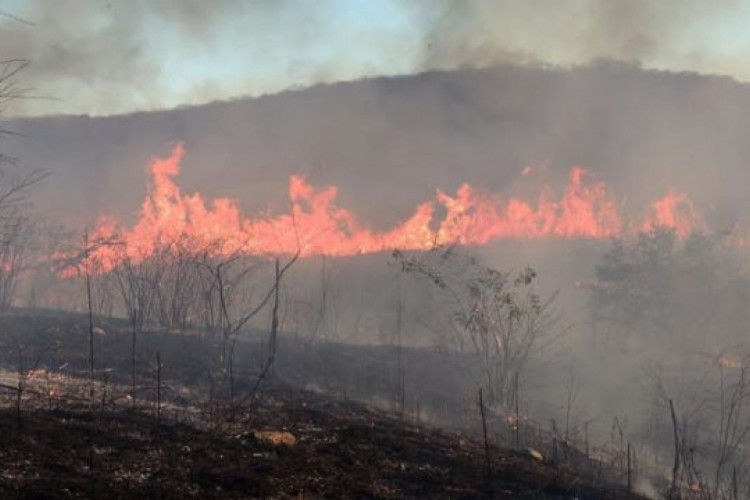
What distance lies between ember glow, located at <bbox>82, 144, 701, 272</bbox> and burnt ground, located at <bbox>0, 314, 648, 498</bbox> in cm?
3191

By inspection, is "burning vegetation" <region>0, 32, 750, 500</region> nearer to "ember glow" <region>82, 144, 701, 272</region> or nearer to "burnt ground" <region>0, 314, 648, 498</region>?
"burnt ground" <region>0, 314, 648, 498</region>

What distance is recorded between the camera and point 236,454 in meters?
10.9

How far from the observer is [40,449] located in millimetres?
9445

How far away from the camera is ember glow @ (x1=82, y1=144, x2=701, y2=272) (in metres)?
48.2

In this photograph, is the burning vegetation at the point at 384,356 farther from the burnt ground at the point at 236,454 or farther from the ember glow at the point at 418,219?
the ember glow at the point at 418,219

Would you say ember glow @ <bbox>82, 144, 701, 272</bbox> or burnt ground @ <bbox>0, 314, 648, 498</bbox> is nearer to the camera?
burnt ground @ <bbox>0, 314, 648, 498</bbox>

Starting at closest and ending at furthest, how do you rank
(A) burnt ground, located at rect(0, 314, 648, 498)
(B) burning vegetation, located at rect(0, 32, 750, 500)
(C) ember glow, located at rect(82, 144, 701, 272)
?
(A) burnt ground, located at rect(0, 314, 648, 498), (B) burning vegetation, located at rect(0, 32, 750, 500), (C) ember glow, located at rect(82, 144, 701, 272)

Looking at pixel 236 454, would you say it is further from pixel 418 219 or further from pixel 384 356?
pixel 418 219

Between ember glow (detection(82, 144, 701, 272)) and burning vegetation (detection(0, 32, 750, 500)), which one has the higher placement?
ember glow (detection(82, 144, 701, 272))

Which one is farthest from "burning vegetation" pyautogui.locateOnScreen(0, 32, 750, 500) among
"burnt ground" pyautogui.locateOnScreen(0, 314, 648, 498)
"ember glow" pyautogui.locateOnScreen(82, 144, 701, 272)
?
"ember glow" pyautogui.locateOnScreen(82, 144, 701, 272)

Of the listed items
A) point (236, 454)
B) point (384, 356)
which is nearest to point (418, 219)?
point (384, 356)

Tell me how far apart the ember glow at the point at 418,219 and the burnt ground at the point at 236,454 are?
3191 cm

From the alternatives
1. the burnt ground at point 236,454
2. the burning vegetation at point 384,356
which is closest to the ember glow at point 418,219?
the burning vegetation at point 384,356

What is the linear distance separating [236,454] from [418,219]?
39849mm
